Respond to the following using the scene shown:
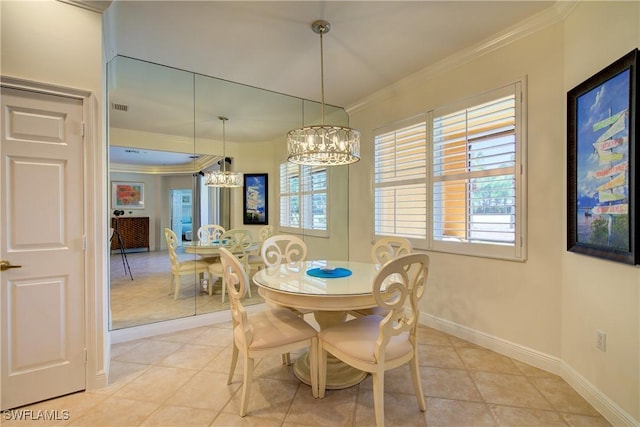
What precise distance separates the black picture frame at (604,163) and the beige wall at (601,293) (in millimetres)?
93

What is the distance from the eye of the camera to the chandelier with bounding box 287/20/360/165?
219cm

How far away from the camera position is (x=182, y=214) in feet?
10.6

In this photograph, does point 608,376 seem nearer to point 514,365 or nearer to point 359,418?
point 514,365

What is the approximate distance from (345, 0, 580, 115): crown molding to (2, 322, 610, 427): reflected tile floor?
8.76 ft

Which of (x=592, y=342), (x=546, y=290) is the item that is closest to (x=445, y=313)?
(x=546, y=290)

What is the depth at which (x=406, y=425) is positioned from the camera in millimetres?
1646

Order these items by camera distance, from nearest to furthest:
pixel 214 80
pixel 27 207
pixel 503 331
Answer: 1. pixel 27 207
2. pixel 503 331
3. pixel 214 80

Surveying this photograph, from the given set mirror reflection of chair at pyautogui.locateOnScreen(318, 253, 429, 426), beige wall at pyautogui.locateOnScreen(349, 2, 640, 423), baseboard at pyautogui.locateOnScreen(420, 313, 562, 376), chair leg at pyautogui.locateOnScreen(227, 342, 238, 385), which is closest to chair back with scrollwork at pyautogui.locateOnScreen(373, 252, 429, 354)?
mirror reflection of chair at pyautogui.locateOnScreen(318, 253, 429, 426)

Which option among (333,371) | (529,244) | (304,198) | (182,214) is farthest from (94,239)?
(529,244)

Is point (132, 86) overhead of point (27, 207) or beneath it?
overhead

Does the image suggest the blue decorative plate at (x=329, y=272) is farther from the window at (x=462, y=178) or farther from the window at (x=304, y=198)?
the window at (x=304, y=198)

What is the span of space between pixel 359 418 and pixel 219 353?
139cm

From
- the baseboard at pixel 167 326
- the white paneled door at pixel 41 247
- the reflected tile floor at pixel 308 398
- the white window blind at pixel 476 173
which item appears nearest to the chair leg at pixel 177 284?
the baseboard at pixel 167 326

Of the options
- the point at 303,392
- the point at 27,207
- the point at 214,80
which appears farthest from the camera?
the point at 214,80
